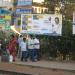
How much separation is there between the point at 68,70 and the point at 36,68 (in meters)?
2.13

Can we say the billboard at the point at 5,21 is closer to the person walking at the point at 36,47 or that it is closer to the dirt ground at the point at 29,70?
the person walking at the point at 36,47

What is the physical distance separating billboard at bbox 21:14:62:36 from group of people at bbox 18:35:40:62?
54.7 inches

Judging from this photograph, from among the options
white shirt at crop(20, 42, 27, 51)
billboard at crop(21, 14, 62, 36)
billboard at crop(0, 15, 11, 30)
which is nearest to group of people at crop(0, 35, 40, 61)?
white shirt at crop(20, 42, 27, 51)

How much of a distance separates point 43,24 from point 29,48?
224 cm

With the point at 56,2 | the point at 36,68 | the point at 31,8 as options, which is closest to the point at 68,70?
the point at 36,68

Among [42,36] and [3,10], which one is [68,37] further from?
[3,10]

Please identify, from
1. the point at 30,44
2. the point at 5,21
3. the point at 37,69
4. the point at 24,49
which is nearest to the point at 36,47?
the point at 30,44

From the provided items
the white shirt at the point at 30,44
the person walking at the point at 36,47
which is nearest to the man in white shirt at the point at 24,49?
the white shirt at the point at 30,44

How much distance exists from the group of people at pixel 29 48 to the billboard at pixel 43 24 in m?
1.39

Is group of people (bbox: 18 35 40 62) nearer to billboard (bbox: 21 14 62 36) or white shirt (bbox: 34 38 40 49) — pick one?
white shirt (bbox: 34 38 40 49)

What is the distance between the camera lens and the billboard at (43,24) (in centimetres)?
2762

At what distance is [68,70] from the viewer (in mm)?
20547

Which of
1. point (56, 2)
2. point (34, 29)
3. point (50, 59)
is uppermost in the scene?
point (56, 2)

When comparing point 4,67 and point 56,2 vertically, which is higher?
point 56,2
